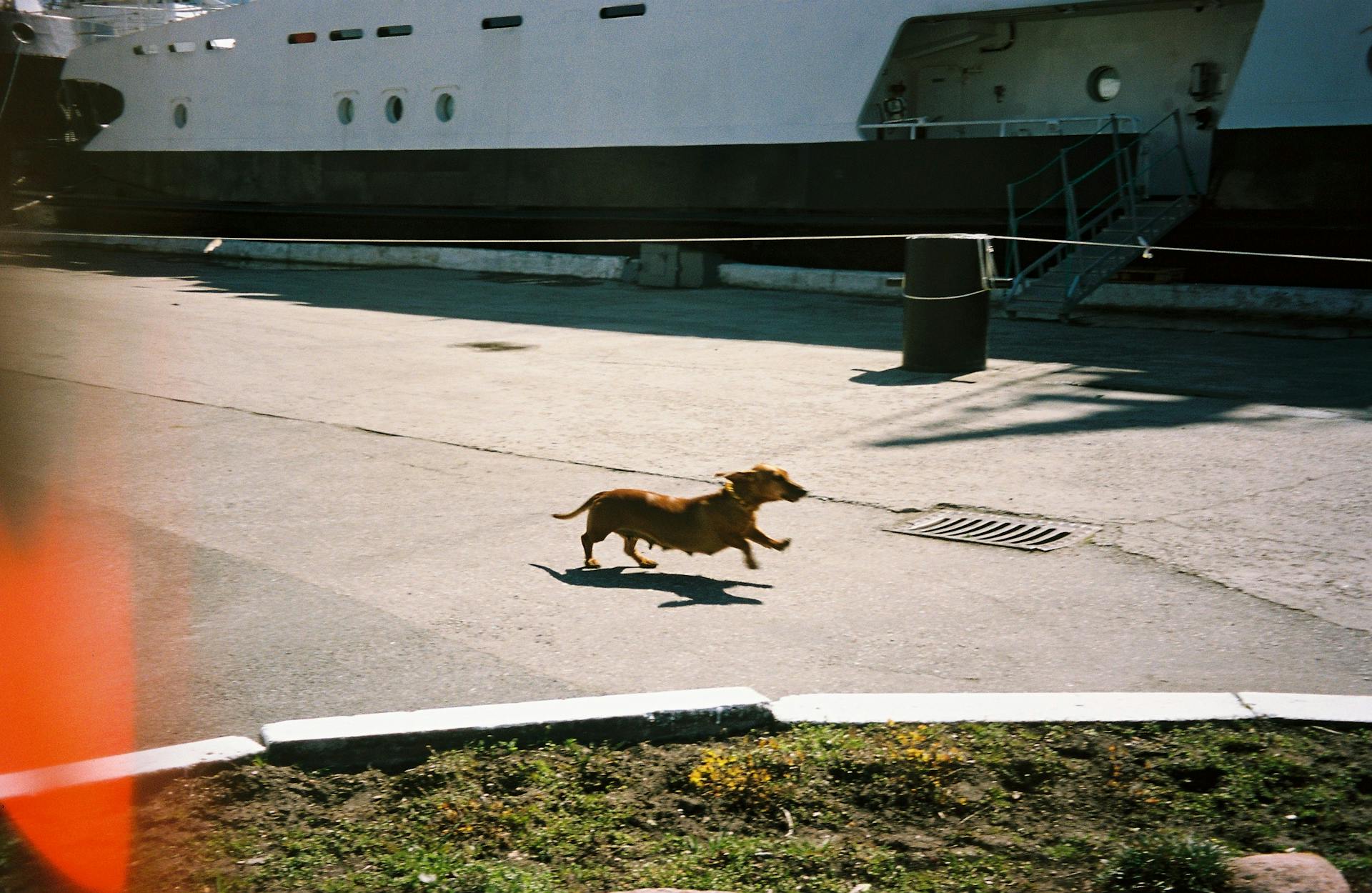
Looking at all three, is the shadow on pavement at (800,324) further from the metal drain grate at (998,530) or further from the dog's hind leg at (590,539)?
the dog's hind leg at (590,539)

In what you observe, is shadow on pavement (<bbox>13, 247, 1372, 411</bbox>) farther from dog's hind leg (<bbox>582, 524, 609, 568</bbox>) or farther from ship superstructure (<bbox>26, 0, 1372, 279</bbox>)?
dog's hind leg (<bbox>582, 524, 609, 568</bbox>)

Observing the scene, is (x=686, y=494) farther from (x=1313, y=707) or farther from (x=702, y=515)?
(x=1313, y=707)

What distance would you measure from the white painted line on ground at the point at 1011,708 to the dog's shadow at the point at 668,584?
130 cm

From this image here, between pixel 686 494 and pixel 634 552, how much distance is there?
4.61 ft

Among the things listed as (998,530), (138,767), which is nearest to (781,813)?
(138,767)

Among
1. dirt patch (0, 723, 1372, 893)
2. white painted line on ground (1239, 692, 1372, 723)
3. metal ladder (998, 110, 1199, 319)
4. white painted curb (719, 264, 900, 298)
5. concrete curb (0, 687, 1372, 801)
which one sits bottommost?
dirt patch (0, 723, 1372, 893)

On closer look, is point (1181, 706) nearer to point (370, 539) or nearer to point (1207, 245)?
point (370, 539)

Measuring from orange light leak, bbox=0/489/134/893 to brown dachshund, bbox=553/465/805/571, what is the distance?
1.99m

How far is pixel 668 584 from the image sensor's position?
224 inches

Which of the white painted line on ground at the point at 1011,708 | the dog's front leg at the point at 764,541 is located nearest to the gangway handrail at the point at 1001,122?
the dog's front leg at the point at 764,541

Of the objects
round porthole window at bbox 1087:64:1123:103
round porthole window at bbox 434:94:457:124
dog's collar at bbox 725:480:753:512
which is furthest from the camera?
round porthole window at bbox 434:94:457:124

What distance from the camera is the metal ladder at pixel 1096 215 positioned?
48.3 feet

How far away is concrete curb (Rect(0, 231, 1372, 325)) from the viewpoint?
1434cm

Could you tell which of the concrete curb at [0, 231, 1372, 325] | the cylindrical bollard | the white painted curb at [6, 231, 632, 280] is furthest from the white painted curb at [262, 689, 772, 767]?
the white painted curb at [6, 231, 632, 280]
